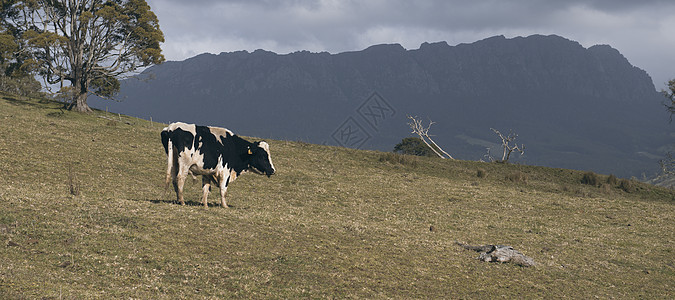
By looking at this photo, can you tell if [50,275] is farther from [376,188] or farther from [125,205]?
[376,188]

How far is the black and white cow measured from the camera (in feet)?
58.5

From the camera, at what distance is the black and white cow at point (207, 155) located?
58.5 ft

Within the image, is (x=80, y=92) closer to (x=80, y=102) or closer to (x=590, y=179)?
(x=80, y=102)

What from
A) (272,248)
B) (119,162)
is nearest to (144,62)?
(119,162)

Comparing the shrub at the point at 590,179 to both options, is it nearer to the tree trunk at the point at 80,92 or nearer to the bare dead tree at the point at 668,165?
the bare dead tree at the point at 668,165

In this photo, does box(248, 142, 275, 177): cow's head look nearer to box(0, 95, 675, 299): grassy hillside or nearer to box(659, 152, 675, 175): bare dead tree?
box(0, 95, 675, 299): grassy hillside

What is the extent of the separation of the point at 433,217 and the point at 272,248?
11.6 m

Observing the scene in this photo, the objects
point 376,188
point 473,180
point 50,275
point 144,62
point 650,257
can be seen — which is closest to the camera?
point 50,275

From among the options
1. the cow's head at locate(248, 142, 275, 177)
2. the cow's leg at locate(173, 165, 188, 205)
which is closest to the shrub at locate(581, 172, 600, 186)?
the cow's head at locate(248, 142, 275, 177)

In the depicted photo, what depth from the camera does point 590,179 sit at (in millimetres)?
42562

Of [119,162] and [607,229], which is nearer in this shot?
[607,229]

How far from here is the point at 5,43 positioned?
55.4 m

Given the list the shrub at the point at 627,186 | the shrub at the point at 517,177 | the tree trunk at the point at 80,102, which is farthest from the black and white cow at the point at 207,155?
the tree trunk at the point at 80,102

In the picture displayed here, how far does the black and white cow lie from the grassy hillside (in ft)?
3.97
